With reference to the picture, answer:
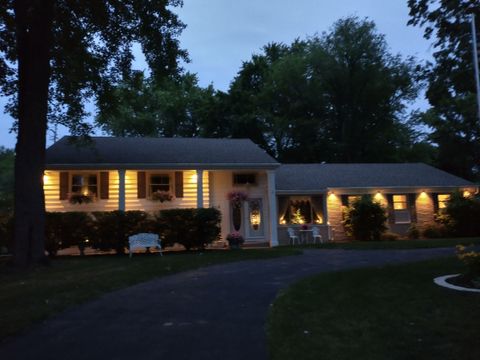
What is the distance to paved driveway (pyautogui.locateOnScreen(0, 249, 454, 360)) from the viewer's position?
4.80 metres

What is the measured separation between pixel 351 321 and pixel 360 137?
33451 millimetres

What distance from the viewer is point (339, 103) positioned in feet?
126

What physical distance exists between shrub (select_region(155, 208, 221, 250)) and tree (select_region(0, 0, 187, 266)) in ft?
15.6

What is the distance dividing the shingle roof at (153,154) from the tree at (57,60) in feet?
4.55

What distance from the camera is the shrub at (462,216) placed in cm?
2142

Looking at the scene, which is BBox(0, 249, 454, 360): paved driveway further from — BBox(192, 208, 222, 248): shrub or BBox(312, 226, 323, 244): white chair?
BBox(312, 226, 323, 244): white chair

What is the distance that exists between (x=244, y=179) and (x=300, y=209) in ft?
11.1

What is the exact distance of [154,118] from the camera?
39969 mm

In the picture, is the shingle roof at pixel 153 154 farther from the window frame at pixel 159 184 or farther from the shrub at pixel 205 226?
the shrub at pixel 205 226

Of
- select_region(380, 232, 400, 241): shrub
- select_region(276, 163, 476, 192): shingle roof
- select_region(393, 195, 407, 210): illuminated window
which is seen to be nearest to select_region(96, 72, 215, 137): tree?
select_region(276, 163, 476, 192): shingle roof

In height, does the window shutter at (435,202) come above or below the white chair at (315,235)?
above

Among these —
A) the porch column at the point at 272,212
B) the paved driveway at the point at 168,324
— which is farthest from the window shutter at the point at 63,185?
the paved driveway at the point at 168,324

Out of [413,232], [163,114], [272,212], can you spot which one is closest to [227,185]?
[272,212]

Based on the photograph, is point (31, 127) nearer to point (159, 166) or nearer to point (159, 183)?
point (159, 166)
